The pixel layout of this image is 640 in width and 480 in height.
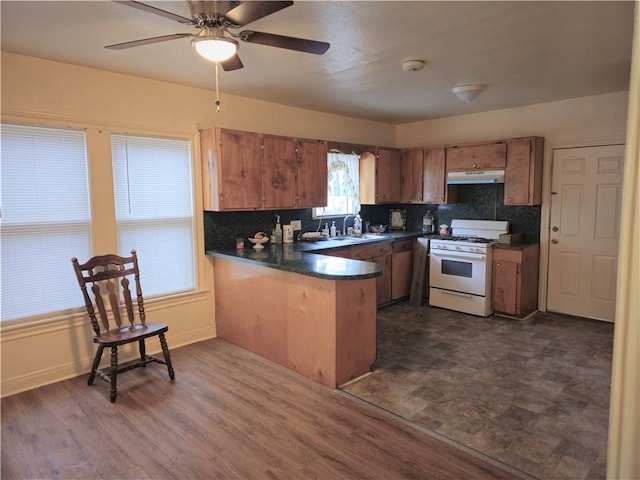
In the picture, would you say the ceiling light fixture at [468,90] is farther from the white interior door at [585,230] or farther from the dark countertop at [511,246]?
the dark countertop at [511,246]

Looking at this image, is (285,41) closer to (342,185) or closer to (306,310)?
(306,310)

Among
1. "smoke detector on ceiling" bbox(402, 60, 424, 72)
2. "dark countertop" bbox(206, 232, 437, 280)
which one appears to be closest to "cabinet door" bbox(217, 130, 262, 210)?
"dark countertop" bbox(206, 232, 437, 280)

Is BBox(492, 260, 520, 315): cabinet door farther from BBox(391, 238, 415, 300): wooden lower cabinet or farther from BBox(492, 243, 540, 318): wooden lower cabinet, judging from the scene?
BBox(391, 238, 415, 300): wooden lower cabinet

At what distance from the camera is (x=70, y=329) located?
3309mm

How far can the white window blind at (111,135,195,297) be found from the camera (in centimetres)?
355

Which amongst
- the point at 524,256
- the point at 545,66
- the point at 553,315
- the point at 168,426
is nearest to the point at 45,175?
the point at 168,426

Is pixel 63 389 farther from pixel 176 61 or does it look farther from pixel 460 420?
pixel 460 420

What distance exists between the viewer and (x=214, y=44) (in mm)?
2051

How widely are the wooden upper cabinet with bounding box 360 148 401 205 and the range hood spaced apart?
30.2 inches

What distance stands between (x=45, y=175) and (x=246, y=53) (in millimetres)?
1799

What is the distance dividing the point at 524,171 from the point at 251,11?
12.9 ft

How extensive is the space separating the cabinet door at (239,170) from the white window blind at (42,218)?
1120 mm

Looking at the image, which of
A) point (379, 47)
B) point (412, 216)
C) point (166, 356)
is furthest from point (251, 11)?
point (412, 216)

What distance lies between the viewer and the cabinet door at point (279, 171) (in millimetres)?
4117
